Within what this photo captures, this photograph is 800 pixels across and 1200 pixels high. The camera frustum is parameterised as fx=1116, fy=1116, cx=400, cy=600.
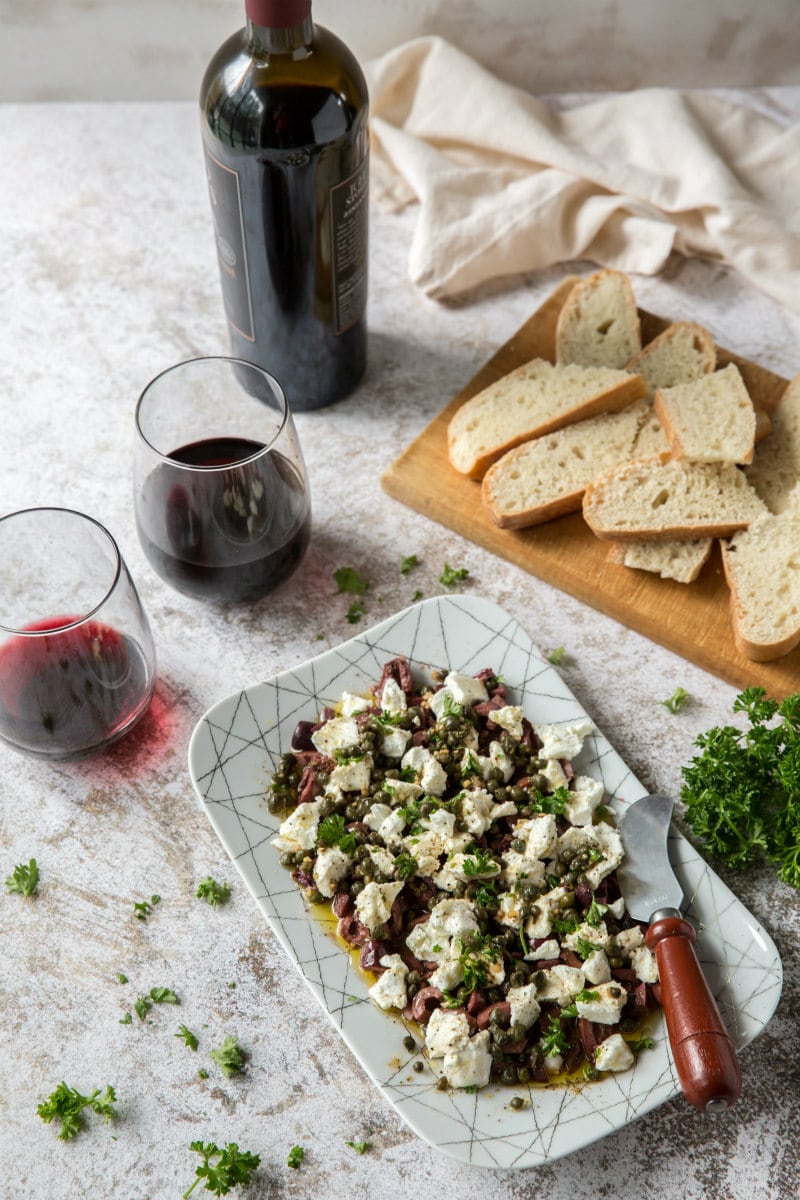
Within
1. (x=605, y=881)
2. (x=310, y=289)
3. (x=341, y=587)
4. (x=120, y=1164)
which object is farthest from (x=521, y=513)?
(x=120, y=1164)

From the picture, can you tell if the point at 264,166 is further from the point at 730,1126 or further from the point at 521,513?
the point at 730,1126

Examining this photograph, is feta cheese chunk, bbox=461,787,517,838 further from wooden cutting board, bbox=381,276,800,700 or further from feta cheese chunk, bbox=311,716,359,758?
wooden cutting board, bbox=381,276,800,700

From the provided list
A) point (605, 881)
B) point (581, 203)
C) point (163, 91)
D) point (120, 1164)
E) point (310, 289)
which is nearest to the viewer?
point (120, 1164)

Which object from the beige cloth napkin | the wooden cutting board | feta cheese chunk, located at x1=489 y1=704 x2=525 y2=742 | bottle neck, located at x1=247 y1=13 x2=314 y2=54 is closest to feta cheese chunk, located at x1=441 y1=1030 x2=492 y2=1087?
feta cheese chunk, located at x1=489 y1=704 x2=525 y2=742

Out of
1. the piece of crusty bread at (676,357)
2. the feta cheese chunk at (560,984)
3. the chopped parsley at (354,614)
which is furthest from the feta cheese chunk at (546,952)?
the piece of crusty bread at (676,357)

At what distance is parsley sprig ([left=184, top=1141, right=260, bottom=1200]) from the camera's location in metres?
1.43

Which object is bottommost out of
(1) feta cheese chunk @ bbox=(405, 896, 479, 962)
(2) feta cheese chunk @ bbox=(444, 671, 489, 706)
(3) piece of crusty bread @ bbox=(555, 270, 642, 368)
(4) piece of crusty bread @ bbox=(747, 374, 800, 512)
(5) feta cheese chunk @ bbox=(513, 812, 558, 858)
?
(1) feta cheese chunk @ bbox=(405, 896, 479, 962)

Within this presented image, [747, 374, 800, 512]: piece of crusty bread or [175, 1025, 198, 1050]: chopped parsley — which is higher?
[747, 374, 800, 512]: piece of crusty bread

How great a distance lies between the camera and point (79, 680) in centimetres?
161

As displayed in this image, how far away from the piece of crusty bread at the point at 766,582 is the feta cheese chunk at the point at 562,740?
1.17ft

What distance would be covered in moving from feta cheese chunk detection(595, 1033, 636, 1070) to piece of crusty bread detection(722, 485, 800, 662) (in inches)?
27.6

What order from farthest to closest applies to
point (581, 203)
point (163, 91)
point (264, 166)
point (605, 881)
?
point (163, 91), point (581, 203), point (264, 166), point (605, 881)

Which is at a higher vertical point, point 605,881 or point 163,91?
point 163,91

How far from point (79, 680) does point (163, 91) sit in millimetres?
1694
